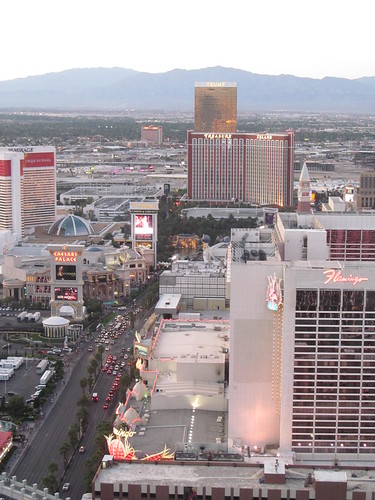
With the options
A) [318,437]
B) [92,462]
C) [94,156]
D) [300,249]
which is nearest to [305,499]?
[318,437]

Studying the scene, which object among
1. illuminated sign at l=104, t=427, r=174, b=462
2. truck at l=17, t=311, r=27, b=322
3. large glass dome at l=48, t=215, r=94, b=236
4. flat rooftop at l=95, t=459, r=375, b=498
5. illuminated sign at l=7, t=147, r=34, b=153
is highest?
illuminated sign at l=7, t=147, r=34, b=153

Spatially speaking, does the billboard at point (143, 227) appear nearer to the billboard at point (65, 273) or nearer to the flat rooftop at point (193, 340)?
the billboard at point (65, 273)

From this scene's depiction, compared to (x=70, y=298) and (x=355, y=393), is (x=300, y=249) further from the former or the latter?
(x=70, y=298)

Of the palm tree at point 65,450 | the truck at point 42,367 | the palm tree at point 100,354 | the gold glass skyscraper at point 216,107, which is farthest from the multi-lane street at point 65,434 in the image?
the gold glass skyscraper at point 216,107

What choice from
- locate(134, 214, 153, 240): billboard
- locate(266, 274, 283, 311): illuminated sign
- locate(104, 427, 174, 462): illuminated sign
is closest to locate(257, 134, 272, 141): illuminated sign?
locate(134, 214, 153, 240): billboard

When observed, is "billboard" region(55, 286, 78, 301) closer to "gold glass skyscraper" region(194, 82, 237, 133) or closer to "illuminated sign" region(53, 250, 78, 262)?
"illuminated sign" region(53, 250, 78, 262)

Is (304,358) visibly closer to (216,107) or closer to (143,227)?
(143,227)

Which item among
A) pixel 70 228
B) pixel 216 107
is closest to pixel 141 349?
pixel 70 228
